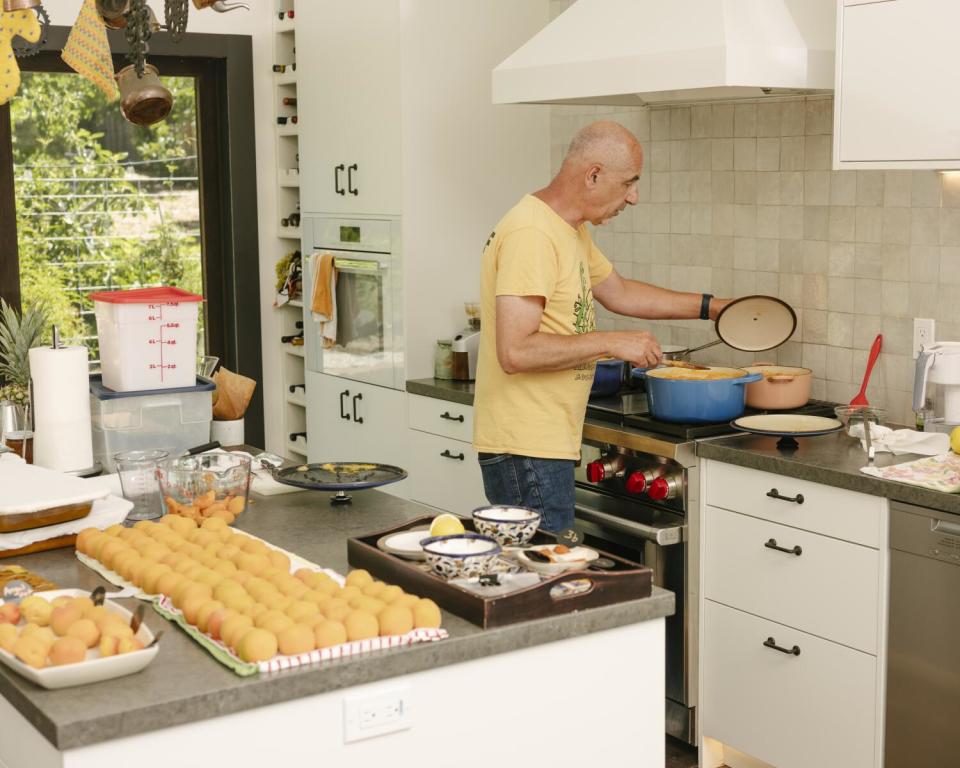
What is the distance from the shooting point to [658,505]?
349 cm

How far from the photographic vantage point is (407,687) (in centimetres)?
186

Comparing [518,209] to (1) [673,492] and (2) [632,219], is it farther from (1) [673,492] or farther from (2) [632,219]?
(2) [632,219]

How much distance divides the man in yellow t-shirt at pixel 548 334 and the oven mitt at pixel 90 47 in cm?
104

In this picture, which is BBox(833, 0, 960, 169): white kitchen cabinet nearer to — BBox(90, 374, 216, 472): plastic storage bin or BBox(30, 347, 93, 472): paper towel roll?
BBox(90, 374, 216, 472): plastic storage bin

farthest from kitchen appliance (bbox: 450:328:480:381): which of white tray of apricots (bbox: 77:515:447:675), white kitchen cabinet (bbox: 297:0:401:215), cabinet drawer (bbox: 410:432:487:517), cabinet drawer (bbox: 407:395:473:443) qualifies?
white tray of apricots (bbox: 77:515:447:675)

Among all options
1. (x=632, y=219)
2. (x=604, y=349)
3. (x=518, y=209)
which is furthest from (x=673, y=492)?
(x=632, y=219)

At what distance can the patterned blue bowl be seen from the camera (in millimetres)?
2004

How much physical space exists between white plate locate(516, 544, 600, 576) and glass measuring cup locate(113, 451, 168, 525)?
938mm

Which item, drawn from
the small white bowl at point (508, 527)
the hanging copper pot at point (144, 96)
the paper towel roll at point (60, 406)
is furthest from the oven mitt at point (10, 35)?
the small white bowl at point (508, 527)

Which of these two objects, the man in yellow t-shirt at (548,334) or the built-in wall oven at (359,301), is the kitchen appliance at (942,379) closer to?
the man in yellow t-shirt at (548,334)

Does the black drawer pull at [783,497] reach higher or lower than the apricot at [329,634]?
lower

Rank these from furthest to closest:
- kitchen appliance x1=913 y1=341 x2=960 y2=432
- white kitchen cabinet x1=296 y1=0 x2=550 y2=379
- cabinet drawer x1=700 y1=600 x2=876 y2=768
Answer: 1. white kitchen cabinet x1=296 y1=0 x2=550 y2=379
2. kitchen appliance x1=913 y1=341 x2=960 y2=432
3. cabinet drawer x1=700 y1=600 x2=876 y2=768

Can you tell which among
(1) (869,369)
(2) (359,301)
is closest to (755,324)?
(1) (869,369)

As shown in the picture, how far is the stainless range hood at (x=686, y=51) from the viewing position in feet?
10.3
